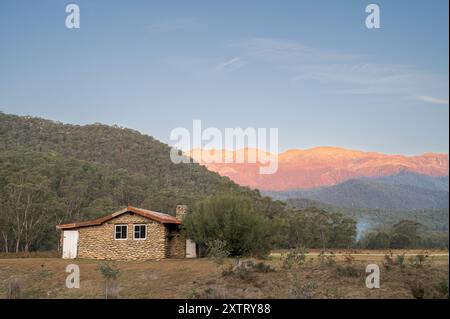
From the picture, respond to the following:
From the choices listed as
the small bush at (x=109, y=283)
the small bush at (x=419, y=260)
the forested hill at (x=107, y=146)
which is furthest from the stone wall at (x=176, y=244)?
the forested hill at (x=107, y=146)

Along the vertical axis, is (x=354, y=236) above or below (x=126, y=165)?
below

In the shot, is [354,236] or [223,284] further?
[354,236]

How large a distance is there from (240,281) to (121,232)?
13.8m

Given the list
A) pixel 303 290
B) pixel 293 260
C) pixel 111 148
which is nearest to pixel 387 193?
pixel 111 148

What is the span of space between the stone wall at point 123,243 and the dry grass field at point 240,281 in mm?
3621

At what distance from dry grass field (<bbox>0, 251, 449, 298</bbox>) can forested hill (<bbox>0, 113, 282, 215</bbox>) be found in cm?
5871

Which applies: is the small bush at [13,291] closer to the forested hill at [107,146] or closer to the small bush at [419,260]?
the small bush at [419,260]

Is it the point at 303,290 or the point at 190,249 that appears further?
the point at 190,249

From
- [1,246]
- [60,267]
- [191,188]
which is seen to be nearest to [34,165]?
[1,246]

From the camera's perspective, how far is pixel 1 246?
62750 mm

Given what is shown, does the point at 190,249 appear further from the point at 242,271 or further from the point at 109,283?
the point at 242,271

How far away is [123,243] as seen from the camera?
1444 inches

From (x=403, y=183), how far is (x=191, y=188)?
68174 millimetres
